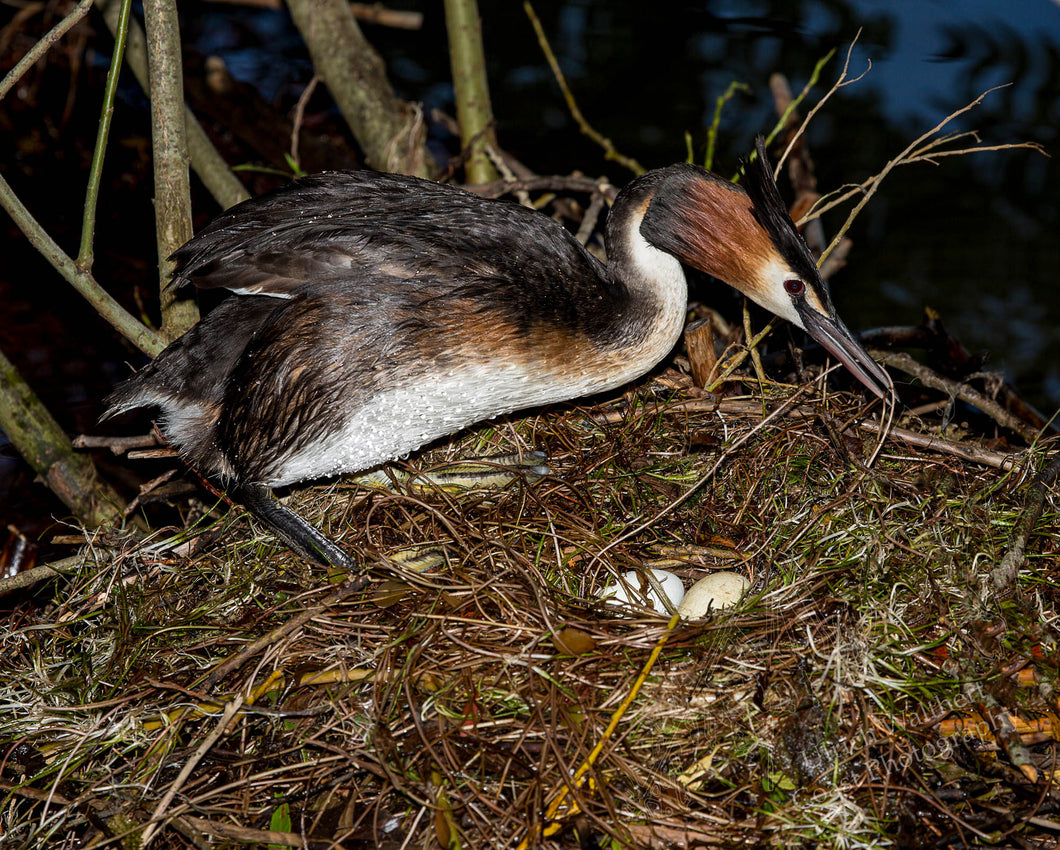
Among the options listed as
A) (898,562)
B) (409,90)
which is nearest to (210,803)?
(898,562)

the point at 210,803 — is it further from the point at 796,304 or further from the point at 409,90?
the point at 409,90

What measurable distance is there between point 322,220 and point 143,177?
2.98 metres

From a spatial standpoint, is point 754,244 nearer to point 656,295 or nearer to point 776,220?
point 776,220

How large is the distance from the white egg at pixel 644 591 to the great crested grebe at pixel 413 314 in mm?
796

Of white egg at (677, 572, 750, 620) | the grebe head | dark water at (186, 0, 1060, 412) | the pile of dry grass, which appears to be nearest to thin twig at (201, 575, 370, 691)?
the pile of dry grass

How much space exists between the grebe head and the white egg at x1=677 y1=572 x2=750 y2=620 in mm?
898

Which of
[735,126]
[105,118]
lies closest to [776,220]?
[105,118]

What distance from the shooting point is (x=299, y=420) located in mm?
3352

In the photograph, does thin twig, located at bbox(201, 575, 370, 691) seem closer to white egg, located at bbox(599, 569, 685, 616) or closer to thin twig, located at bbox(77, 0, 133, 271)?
white egg, located at bbox(599, 569, 685, 616)

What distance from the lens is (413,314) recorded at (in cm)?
332

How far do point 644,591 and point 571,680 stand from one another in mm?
415

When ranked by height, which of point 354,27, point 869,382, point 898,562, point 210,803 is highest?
point 354,27

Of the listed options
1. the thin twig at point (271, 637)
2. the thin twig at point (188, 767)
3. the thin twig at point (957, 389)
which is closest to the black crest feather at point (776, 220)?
the thin twig at point (957, 389)

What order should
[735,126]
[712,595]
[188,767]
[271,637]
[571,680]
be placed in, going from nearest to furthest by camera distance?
1. [188,767]
2. [571,680]
3. [271,637]
4. [712,595]
5. [735,126]
